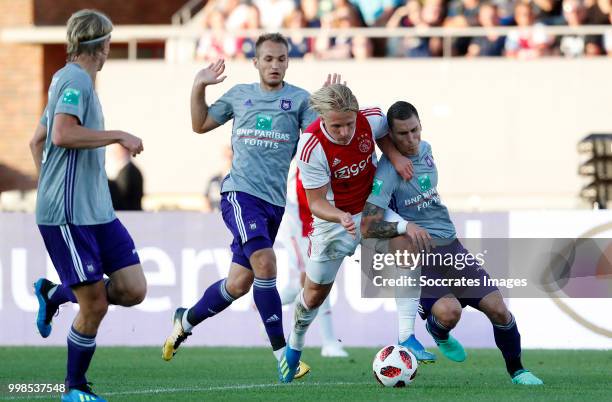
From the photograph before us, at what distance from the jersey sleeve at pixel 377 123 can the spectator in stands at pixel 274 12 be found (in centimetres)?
1112

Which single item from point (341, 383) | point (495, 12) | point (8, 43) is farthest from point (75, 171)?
point (8, 43)

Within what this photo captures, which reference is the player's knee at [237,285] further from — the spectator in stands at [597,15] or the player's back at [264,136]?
the spectator in stands at [597,15]

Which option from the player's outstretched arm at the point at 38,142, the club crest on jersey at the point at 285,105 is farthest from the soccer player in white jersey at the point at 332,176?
the player's outstretched arm at the point at 38,142

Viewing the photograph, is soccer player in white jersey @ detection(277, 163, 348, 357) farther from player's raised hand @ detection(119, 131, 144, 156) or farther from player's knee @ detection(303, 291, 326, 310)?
player's raised hand @ detection(119, 131, 144, 156)

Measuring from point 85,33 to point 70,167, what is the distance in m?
0.79

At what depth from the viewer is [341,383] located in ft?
32.0

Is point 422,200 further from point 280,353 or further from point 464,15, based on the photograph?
point 464,15

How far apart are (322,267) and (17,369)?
10.9ft

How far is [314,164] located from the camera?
907 centimetres

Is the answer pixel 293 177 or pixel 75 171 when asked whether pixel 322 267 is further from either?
pixel 293 177

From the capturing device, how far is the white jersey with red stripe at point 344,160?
29.8ft

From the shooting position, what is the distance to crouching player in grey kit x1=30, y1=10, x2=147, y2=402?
7.82 meters

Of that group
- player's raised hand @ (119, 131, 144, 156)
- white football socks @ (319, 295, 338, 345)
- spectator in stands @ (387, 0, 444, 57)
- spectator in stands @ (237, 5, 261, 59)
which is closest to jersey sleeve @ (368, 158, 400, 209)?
player's raised hand @ (119, 131, 144, 156)

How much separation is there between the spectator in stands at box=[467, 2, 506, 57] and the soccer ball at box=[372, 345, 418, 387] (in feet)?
36.2
